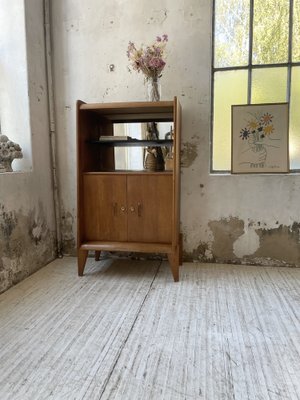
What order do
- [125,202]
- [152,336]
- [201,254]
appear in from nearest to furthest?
[152,336]
[125,202]
[201,254]

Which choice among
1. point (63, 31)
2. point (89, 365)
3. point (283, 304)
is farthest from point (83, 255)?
point (63, 31)

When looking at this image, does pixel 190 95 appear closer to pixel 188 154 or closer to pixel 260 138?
pixel 188 154

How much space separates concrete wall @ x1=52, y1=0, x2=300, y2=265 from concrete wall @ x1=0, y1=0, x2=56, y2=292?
23cm

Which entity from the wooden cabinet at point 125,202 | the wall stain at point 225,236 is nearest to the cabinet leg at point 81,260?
the wooden cabinet at point 125,202

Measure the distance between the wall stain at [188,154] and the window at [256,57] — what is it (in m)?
0.30

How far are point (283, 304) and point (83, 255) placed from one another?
1.60m

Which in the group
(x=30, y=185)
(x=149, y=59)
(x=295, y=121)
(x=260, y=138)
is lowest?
(x=30, y=185)

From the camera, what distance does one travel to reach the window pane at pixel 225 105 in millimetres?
2654

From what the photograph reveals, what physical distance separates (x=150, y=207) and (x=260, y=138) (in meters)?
1.17

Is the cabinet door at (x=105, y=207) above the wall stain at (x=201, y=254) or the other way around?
above

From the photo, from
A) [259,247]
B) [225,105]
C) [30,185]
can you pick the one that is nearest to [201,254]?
[259,247]

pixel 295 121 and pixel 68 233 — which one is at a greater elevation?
pixel 295 121

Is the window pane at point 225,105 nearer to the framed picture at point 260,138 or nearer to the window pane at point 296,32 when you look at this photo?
the framed picture at point 260,138

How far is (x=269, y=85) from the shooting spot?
261cm
